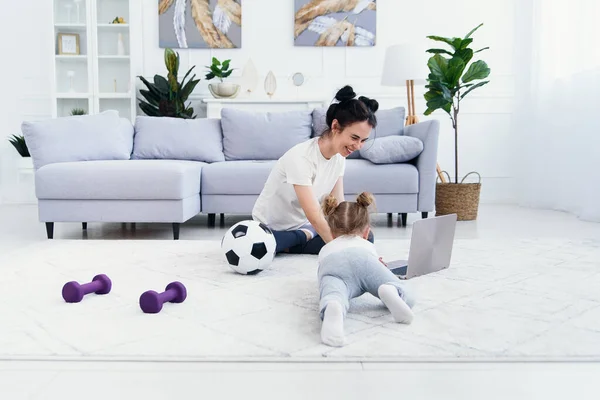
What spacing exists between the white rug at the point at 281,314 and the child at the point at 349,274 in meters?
0.05

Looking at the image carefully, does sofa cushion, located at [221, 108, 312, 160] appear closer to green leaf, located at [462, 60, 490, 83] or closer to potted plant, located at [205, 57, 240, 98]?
potted plant, located at [205, 57, 240, 98]

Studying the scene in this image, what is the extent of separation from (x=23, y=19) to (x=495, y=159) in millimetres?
4689

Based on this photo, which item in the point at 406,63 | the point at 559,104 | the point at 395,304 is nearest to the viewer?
the point at 395,304

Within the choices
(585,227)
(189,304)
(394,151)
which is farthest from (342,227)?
(585,227)

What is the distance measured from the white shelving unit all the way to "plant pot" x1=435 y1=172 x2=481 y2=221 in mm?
2941

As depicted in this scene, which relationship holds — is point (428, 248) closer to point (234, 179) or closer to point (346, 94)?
point (346, 94)

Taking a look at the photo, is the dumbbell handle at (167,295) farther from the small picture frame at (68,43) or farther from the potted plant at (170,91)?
the small picture frame at (68,43)

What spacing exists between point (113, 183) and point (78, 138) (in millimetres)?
659

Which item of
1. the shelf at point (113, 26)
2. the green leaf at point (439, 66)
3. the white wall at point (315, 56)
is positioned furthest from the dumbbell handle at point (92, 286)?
the shelf at point (113, 26)

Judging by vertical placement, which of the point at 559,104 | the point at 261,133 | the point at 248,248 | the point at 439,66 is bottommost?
the point at 248,248

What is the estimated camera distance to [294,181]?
2.27 m

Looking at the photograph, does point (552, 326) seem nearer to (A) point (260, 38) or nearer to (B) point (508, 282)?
(B) point (508, 282)

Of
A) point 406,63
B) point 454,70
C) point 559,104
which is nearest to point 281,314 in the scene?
point 454,70

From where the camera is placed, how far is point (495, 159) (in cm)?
561
